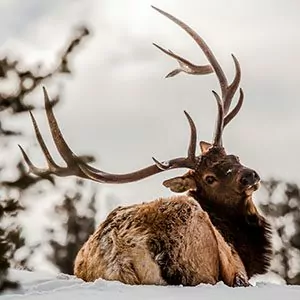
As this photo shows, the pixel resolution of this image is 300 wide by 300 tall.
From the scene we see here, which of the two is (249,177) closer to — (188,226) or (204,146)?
(204,146)

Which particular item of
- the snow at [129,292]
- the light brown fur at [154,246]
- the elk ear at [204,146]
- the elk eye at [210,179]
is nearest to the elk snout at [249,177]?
the elk eye at [210,179]

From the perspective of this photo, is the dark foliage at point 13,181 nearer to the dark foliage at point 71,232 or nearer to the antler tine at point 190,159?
the antler tine at point 190,159

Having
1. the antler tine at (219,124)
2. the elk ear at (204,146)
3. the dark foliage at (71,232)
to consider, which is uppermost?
the antler tine at (219,124)

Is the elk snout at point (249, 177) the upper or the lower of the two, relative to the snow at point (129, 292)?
upper

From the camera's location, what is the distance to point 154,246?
6.39m

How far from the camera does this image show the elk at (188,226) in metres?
6.36

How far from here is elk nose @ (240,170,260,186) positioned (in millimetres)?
8023

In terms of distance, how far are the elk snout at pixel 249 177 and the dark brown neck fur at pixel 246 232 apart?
418mm

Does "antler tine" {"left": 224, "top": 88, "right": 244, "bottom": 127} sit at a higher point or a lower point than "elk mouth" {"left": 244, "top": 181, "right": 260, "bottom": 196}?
higher

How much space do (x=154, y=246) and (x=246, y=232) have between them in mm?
2244

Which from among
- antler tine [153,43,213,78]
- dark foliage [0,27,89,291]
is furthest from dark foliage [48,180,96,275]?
dark foliage [0,27,89,291]

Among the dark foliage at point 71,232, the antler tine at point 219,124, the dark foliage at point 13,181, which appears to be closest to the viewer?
the dark foliage at point 13,181

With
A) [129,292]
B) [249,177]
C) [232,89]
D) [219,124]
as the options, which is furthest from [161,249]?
[232,89]

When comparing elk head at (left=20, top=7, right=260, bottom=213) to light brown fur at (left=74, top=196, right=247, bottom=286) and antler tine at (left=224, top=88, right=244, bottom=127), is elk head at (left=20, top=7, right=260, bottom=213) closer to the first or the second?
antler tine at (left=224, top=88, right=244, bottom=127)
